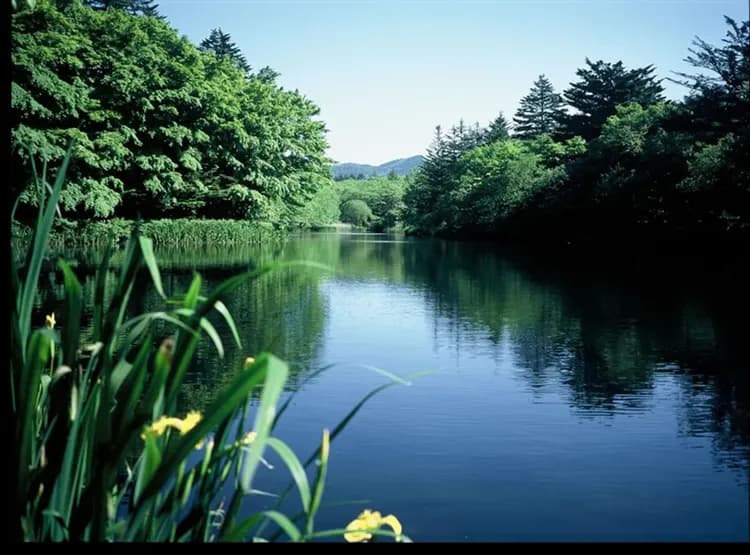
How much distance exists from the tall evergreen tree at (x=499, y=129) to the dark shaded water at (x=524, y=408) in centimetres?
4357

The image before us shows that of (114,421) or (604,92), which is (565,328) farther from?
(604,92)

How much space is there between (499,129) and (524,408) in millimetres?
51811

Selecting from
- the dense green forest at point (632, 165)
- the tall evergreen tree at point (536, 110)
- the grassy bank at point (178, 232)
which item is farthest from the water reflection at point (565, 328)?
the tall evergreen tree at point (536, 110)

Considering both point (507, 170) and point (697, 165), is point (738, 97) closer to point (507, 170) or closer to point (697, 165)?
point (697, 165)

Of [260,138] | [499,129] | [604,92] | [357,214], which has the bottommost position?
[357,214]

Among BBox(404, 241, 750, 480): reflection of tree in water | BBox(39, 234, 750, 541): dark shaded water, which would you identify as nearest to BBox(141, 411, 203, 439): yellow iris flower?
BBox(39, 234, 750, 541): dark shaded water

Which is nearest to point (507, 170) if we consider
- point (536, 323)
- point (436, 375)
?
point (536, 323)

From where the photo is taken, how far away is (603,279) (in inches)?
648

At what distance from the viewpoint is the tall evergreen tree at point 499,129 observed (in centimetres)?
5512

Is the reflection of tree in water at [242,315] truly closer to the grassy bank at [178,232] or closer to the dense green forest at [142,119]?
the grassy bank at [178,232]

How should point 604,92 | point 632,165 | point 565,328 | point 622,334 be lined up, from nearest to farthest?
point 622,334 < point 565,328 < point 632,165 < point 604,92

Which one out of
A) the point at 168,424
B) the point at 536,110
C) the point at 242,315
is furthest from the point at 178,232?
the point at 536,110

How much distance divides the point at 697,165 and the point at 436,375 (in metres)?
15.2

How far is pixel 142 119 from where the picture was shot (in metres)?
23.5
